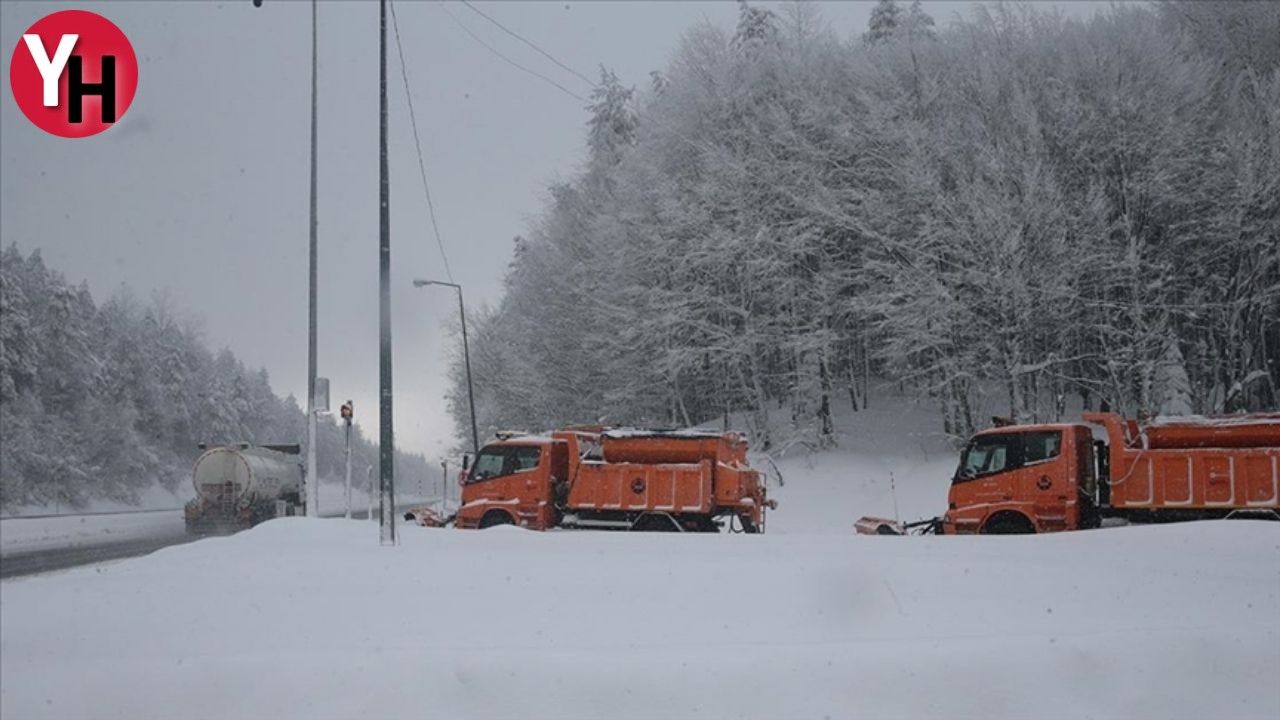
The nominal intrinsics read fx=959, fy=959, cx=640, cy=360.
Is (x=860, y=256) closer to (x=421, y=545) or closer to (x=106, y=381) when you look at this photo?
(x=421, y=545)

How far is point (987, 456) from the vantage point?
1683 cm

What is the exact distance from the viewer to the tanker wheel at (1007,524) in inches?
644

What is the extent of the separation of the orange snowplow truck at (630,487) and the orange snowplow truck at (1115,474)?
299cm

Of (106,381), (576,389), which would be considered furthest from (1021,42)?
(106,381)

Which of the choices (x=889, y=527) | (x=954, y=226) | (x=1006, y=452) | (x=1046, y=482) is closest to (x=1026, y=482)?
(x=1046, y=482)

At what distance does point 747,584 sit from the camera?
8.37 m

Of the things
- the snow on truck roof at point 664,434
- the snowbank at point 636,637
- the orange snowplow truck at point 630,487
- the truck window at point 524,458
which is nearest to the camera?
the snowbank at point 636,637

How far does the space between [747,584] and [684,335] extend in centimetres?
2658

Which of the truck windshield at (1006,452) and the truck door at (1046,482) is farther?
the truck windshield at (1006,452)

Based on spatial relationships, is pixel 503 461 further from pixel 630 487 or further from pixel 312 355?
pixel 312 355

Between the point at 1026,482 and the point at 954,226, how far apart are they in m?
15.6

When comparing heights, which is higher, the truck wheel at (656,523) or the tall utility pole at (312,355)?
the tall utility pole at (312,355)

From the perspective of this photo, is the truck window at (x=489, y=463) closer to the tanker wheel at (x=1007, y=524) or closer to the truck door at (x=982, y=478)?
the truck door at (x=982, y=478)

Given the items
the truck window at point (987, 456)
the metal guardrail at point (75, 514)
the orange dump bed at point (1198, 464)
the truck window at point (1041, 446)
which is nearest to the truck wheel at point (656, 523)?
the truck window at point (987, 456)
